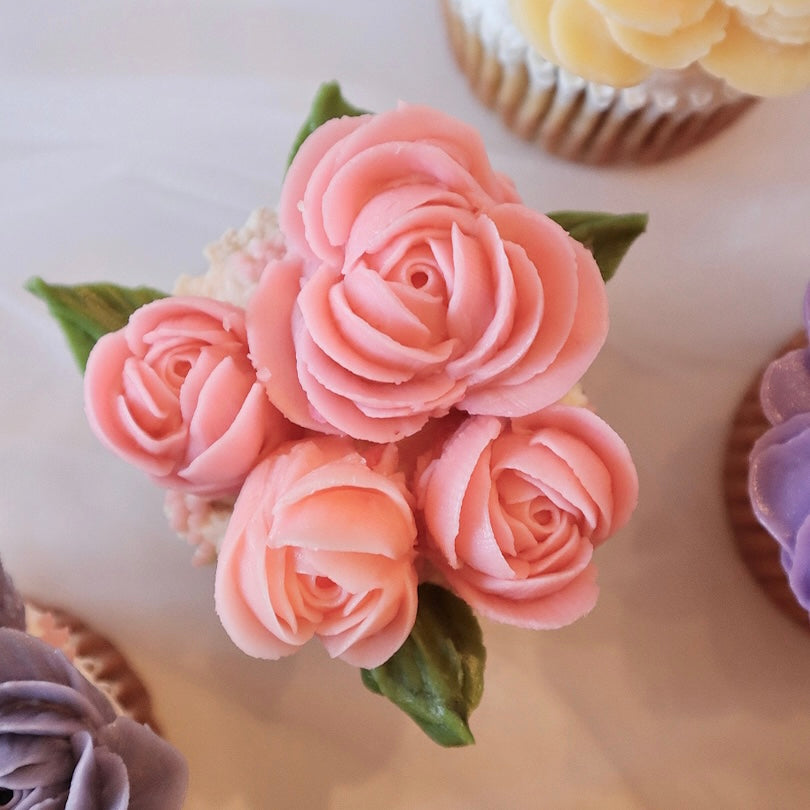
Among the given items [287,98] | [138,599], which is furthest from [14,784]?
[287,98]

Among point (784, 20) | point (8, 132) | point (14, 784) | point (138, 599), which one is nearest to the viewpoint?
point (14, 784)

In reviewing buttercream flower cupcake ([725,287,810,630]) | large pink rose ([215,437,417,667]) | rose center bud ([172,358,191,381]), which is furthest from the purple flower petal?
rose center bud ([172,358,191,381])

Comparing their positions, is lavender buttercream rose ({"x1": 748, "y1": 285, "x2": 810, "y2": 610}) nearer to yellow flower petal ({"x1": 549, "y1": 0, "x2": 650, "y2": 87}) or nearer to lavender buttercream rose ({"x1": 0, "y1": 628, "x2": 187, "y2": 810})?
yellow flower petal ({"x1": 549, "y1": 0, "x2": 650, "y2": 87})

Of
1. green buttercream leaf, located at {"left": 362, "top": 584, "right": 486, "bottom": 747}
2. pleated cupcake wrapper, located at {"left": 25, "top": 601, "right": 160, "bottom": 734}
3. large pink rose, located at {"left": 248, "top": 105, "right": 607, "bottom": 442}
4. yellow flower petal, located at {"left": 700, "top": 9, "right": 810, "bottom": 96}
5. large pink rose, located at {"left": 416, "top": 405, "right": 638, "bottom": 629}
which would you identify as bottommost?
pleated cupcake wrapper, located at {"left": 25, "top": 601, "right": 160, "bottom": 734}

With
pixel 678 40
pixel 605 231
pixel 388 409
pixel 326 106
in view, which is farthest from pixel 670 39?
pixel 388 409

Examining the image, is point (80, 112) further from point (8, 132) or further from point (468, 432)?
point (468, 432)

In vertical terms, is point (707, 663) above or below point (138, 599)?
above
